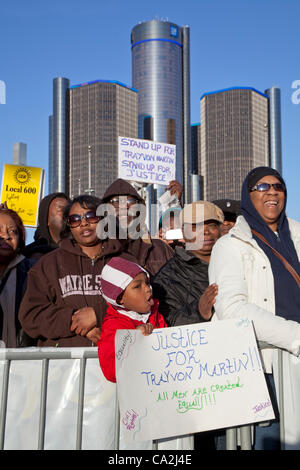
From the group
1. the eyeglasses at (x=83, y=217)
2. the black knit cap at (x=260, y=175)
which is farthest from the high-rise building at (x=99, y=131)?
the black knit cap at (x=260, y=175)

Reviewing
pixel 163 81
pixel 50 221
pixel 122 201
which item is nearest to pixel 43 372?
pixel 122 201

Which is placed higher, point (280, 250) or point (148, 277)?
point (280, 250)

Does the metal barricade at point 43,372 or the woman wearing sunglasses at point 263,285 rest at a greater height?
the woman wearing sunglasses at point 263,285

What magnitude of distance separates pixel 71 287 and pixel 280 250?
1.23 meters

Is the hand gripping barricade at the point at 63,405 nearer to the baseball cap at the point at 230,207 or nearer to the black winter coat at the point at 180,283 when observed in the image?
the black winter coat at the point at 180,283

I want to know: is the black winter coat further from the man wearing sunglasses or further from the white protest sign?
the white protest sign

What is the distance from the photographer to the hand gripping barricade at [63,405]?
2.54 m

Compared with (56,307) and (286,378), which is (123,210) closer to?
(56,307)

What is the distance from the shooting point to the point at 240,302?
8.34 ft

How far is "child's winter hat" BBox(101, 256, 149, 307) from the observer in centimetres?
260

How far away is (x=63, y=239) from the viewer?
3.46m

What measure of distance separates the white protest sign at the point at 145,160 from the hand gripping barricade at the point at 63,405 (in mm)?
6612

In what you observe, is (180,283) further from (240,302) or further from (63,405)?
(63,405)
